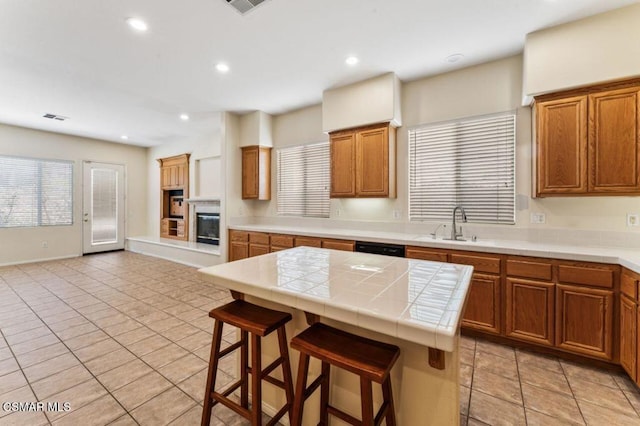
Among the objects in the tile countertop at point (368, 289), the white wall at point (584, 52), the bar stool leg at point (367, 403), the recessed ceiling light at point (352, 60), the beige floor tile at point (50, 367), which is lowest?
the beige floor tile at point (50, 367)

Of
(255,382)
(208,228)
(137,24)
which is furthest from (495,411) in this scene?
(208,228)

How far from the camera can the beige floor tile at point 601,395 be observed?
1.91 meters

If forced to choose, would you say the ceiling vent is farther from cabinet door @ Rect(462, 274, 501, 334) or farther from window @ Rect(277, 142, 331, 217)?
cabinet door @ Rect(462, 274, 501, 334)

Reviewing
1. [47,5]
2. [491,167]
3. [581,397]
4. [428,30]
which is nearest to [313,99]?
[428,30]

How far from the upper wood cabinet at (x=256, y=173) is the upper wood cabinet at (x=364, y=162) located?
1612 millimetres

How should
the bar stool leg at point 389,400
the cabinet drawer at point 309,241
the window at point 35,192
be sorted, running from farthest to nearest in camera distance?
the window at point 35,192
the cabinet drawer at point 309,241
the bar stool leg at point 389,400

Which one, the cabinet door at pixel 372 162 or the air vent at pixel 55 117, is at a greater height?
the air vent at pixel 55 117

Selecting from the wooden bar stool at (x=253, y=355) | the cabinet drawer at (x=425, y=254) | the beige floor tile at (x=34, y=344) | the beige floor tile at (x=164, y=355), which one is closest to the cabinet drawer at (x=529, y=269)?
→ the cabinet drawer at (x=425, y=254)

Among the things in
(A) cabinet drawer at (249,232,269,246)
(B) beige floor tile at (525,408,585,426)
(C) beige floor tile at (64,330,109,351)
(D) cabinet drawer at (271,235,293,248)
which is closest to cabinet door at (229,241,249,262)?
(A) cabinet drawer at (249,232,269,246)

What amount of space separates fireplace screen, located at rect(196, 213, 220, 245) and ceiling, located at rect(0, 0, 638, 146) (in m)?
2.86

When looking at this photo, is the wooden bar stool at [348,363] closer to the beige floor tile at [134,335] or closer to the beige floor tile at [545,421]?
the beige floor tile at [545,421]

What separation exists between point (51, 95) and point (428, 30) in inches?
212

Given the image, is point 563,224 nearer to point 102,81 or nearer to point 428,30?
point 428,30

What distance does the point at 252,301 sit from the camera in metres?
1.88
